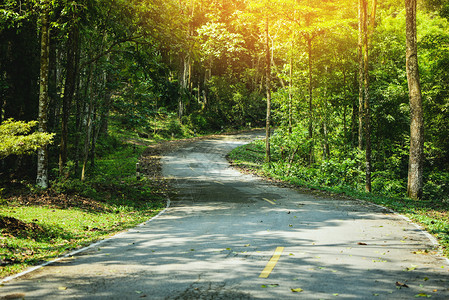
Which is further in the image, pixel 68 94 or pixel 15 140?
pixel 68 94

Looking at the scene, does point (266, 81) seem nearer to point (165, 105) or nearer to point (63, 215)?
point (165, 105)

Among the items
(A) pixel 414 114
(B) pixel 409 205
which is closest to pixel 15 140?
(B) pixel 409 205

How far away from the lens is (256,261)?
603 centimetres

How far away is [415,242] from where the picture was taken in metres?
7.56

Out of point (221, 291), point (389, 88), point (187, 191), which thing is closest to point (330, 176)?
point (389, 88)

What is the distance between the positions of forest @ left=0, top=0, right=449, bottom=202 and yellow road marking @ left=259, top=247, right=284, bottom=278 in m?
6.78

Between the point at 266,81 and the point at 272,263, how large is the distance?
1997 centimetres

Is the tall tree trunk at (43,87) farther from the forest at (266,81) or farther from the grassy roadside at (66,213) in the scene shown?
the grassy roadside at (66,213)

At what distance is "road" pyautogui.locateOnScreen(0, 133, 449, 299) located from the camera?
4758 mm

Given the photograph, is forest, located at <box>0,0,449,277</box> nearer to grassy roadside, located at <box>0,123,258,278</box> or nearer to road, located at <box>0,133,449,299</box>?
grassy roadside, located at <box>0,123,258,278</box>

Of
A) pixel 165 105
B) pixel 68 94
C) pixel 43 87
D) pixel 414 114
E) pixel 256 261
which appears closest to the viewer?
pixel 256 261

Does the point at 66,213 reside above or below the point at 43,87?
below

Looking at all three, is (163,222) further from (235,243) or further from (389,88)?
(389,88)

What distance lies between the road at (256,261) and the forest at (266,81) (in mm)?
4610
